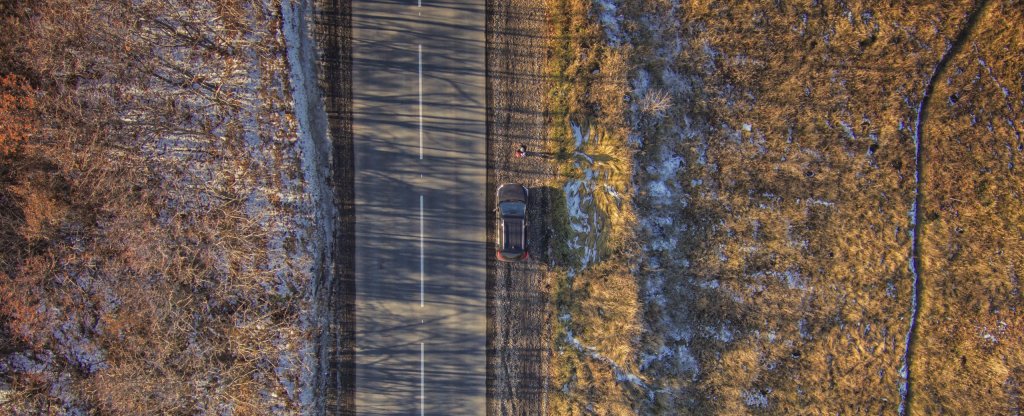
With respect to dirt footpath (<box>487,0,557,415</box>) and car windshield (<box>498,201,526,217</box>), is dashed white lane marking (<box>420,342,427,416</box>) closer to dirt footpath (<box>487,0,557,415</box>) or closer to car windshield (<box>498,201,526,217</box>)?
dirt footpath (<box>487,0,557,415</box>)

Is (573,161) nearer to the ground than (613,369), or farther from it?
farther from it

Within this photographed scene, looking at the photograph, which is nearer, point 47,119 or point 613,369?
point 47,119

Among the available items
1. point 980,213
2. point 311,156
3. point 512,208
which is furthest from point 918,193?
point 311,156

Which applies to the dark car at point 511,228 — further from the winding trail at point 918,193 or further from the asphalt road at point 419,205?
the winding trail at point 918,193

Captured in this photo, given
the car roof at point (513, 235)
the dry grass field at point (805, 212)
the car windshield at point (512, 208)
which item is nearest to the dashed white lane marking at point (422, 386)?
the car roof at point (513, 235)

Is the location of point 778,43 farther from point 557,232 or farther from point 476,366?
point 476,366

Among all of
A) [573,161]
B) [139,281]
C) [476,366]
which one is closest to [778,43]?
[573,161]

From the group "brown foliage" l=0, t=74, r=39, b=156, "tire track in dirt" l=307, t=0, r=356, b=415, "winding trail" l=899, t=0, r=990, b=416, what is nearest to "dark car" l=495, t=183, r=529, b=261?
"tire track in dirt" l=307, t=0, r=356, b=415
